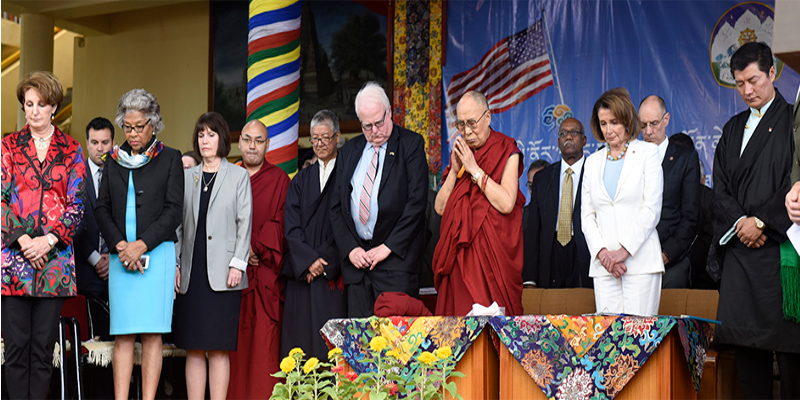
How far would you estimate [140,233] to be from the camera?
147 inches

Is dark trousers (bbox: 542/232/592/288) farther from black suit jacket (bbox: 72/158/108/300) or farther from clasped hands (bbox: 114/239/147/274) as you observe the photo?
black suit jacket (bbox: 72/158/108/300)

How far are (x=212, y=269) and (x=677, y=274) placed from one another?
2.44m

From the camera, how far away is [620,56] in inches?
268

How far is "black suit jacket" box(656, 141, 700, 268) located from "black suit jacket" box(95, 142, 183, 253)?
2524 mm

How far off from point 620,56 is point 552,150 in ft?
3.33

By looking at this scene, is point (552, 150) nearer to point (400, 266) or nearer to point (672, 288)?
point (672, 288)

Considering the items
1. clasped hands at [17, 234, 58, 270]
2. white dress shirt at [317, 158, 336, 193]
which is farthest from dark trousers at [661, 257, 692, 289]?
clasped hands at [17, 234, 58, 270]

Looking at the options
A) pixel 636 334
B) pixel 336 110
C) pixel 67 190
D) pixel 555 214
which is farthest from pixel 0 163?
pixel 336 110

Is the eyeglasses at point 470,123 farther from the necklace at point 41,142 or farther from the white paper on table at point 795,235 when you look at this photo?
the necklace at point 41,142

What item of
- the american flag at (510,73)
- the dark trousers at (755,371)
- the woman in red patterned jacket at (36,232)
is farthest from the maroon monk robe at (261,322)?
the american flag at (510,73)

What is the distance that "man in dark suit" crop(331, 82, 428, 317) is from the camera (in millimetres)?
3805

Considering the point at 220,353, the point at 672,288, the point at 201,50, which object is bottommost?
the point at 220,353

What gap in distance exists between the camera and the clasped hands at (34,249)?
11.0ft

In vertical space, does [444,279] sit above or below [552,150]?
below
